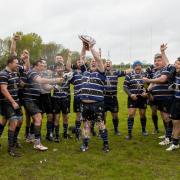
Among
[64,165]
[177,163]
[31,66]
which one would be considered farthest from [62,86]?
[177,163]

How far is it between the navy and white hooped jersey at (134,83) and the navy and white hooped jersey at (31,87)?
295cm

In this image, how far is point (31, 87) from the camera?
417 inches

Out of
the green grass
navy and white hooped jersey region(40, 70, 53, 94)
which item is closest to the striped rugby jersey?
the green grass

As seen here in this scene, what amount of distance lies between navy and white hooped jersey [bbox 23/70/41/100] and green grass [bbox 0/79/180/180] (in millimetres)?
1464

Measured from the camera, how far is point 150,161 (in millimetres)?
9328

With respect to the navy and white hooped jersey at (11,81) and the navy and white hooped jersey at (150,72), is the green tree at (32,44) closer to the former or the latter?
the navy and white hooped jersey at (150,72)

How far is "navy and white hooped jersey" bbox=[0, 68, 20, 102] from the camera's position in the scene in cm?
954

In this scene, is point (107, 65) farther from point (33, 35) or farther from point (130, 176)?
point (33, 35)

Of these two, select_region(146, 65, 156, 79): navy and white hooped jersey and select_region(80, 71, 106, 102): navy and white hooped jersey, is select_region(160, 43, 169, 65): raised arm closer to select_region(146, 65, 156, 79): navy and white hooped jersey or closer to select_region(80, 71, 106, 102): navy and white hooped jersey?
select_region(146, 65, 156, 79): navy and white hooped jersey

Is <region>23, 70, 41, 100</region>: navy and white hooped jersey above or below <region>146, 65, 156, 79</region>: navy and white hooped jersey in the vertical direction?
below

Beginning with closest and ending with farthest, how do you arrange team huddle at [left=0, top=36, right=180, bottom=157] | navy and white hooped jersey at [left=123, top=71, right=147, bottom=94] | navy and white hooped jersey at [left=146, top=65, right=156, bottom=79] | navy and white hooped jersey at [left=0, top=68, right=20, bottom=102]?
navy and white hooped jersey at [left=0, top=68, right=20, bottom=102], team huddle at [left=0, top=36, right=180, bottom=157], navy and white hooped jersey at [left=123, top=71, right=147, bottom=94], navy and white hooped jersey at [left=146, top=65, right=156, bottom=79]

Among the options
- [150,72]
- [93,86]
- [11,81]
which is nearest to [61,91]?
[93,86]

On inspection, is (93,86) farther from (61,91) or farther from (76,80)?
(76,80)

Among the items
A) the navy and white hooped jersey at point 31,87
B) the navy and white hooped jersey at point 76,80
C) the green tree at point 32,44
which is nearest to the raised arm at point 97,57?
the navy and white hooped jersey at point 31,87
